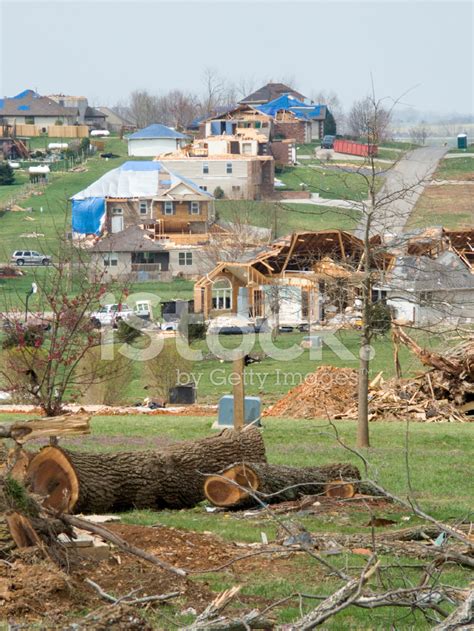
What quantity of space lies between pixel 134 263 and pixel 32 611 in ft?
184

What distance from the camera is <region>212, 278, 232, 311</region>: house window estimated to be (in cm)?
4919

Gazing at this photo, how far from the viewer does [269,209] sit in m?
74.2

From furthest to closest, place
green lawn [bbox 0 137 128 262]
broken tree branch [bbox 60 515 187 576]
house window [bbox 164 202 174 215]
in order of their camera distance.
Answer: house window [bbox 164 202 174 215] → green lawn [bbox 0 137 128 262] → broken tree branch [bbox 60 515 187 576]

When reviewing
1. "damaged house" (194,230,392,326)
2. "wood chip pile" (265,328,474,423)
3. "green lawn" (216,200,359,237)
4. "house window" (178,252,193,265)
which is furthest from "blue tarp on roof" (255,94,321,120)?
"wood chip pile" (265,328,474,423)

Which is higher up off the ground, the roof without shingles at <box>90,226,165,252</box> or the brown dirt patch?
the brown dirt patch

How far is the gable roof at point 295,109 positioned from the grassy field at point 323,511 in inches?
4027

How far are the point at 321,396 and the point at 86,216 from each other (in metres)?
49.7

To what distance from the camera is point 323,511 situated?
12.0 meters

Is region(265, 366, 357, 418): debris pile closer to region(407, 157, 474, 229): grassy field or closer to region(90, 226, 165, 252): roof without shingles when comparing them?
region(90, 226, 165, 252): roof without shingles

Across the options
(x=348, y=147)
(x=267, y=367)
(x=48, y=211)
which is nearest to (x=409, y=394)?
(x=267, y=367)

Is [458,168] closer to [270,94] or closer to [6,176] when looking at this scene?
[6,176]

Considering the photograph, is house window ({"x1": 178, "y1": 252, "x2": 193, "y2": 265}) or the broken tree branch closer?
the broken tree branch

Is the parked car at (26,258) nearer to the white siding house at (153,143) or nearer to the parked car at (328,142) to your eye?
the white siding house at (153,143)

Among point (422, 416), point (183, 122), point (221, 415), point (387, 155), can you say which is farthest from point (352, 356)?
point (183, 122)
